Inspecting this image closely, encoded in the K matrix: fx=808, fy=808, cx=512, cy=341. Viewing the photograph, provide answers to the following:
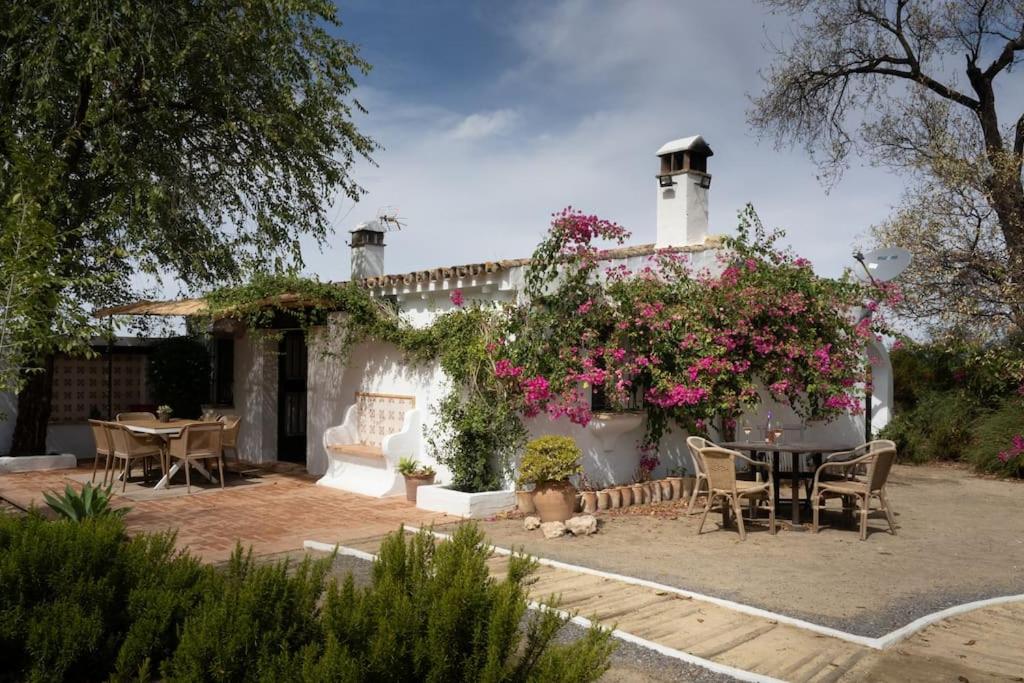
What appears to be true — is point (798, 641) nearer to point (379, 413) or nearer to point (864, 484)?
point (864, 484)

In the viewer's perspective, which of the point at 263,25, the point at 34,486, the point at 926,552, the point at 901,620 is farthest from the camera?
the point at 263,25

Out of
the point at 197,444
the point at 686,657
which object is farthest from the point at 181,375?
the point at 686,657

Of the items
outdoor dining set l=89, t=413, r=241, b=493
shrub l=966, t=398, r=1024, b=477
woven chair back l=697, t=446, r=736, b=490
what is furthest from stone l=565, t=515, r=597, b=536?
shrub l=966, t=398, r=1024, b=477

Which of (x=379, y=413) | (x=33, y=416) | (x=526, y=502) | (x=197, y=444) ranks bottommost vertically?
(x=526, y=502)

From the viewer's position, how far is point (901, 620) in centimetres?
512

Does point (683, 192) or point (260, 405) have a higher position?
point (683, 192)

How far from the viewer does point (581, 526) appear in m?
7.76

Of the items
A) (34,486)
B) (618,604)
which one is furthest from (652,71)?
(34,486)

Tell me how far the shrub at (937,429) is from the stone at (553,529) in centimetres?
947

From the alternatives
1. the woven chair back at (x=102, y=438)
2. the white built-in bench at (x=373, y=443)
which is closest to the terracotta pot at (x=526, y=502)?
the white built-in bench at (x=373, y=443)

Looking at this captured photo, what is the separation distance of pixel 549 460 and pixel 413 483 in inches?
78.3

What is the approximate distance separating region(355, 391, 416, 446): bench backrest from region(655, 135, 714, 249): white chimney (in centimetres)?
417

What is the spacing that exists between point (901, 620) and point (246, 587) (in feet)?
13.3

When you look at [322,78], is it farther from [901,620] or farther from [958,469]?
[958,469]
